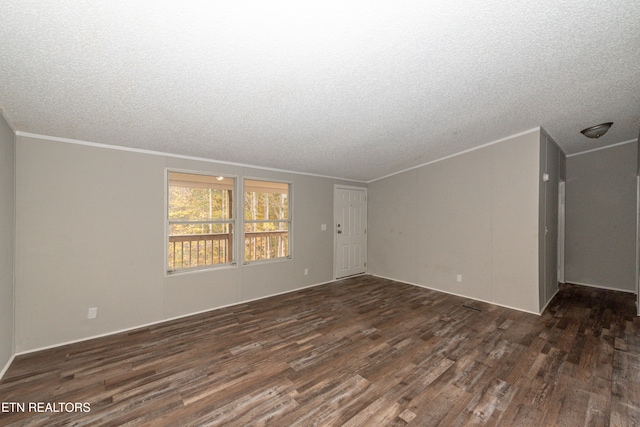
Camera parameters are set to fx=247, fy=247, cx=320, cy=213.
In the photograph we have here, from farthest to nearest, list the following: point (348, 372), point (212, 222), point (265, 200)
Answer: point (265, 200) < point (212, 222) < point (348, 372)

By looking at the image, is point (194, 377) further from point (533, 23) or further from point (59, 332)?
point (533, 23)

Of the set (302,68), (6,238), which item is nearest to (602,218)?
(302,68)

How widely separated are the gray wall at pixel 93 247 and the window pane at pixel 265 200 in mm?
639

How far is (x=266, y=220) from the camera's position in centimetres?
443

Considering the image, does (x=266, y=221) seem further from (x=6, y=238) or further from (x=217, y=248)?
(x=6, y=238)

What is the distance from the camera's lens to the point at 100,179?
290 centimetres

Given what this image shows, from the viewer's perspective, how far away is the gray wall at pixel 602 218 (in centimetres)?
448

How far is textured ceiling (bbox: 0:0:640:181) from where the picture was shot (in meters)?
1.36

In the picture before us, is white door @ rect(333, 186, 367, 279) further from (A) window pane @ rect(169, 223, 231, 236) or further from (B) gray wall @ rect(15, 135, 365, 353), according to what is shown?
(B) gray wall @ rect(15, 135, 365, 353)

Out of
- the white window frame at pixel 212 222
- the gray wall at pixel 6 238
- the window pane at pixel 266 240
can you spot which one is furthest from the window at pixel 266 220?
the gray wall at pixel 6 238

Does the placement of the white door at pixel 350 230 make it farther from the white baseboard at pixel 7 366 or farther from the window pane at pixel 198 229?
the white baseboard at pixel 7 366

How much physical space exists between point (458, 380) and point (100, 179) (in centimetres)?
426

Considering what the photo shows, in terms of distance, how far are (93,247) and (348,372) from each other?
313cm

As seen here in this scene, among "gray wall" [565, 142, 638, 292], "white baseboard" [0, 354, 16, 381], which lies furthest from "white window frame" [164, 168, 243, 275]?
"gray wall" [565, 142, 638, 292]
